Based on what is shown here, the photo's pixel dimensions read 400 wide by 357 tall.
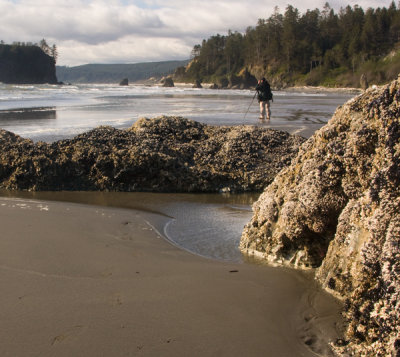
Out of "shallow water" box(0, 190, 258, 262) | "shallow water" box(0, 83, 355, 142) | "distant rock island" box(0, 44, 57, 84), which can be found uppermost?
"distant rock island" box(0, 44, 57, 84)

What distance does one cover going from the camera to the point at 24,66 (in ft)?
404

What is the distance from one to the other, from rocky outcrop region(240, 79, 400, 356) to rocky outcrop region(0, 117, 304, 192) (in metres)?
2.66

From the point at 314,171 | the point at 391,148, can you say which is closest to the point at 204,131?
the point at 314,171

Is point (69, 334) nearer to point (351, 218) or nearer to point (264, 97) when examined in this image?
point (351, 218)

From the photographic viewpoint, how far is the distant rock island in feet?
390

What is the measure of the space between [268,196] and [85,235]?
5.92 feet

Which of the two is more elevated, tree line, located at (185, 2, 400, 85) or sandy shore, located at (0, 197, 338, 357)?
tree line, located at (185, 2, 400, 85)

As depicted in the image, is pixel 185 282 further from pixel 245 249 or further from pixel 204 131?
pixel 204 131

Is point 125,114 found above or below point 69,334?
above

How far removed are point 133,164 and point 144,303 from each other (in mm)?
3738

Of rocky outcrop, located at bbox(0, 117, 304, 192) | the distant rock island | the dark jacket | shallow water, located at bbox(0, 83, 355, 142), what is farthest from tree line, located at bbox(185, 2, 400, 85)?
rocky outcrop, located at bbox(0, 117, 304, 192)

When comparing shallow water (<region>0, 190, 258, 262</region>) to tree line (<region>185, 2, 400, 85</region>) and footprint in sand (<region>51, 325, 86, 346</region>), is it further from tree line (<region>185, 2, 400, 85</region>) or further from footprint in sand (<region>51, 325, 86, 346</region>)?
tree line (<region>185, 2, 400, 85</region>)

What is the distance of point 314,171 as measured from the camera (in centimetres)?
306

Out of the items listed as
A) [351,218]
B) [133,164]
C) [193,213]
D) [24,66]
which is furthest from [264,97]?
[24,66]
